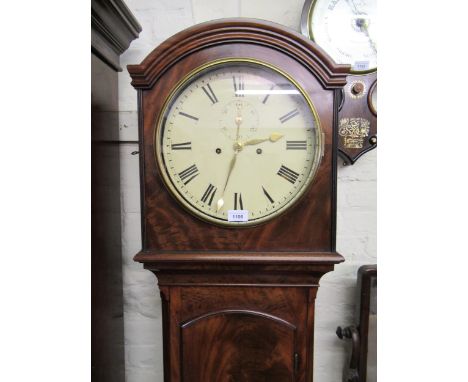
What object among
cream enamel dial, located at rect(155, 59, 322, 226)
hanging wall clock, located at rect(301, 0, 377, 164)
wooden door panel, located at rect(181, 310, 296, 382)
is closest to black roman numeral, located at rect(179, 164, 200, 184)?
cream enamel dial, located at rect(155, 59, 322, 226)

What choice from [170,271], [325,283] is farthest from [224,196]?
[325,283]

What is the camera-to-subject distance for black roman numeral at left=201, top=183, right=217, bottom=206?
0.77 meters

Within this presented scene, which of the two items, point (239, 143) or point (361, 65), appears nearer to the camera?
point (239, 143)

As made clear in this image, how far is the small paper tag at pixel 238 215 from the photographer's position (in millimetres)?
769

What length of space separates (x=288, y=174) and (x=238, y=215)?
0.14 metres

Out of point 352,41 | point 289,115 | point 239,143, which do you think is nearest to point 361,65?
point 352,41

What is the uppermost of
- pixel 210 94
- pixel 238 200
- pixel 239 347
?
pixel 210 94

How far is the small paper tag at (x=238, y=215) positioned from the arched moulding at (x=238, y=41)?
0.33 meters

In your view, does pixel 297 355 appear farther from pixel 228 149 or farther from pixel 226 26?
pixel 226 26

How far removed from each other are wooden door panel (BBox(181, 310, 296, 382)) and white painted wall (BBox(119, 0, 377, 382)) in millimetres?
369

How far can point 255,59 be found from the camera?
0.75 metres

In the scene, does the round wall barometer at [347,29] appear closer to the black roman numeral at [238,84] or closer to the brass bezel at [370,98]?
the brass bezel at [370,98]

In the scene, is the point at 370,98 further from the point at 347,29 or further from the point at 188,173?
the point at 188,173

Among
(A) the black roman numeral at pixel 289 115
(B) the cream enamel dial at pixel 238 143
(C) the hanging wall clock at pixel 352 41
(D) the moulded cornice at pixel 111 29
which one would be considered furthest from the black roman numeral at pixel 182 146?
(C) the hanging wall clock at pixel 352 41
